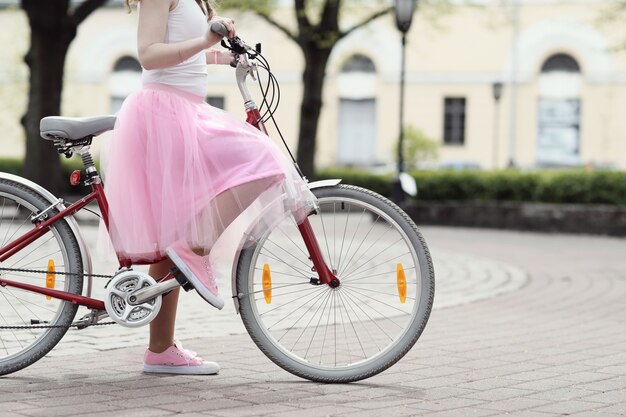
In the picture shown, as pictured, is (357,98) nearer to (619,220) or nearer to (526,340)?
(619,220)

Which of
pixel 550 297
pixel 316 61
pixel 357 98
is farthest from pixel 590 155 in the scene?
pixel 550 297

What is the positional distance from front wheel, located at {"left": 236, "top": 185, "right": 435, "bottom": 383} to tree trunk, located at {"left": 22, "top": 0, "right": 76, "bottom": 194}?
13.1 meters

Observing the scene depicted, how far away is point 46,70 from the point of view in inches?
685

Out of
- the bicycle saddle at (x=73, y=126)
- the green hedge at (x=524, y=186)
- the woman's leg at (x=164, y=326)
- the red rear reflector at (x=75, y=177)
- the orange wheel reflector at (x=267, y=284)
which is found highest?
the bicycle saddle at (x=73, y=126)

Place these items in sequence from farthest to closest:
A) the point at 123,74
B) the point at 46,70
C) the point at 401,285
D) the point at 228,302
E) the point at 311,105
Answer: the point at 123,74, the point at 311,105, the point at 46,70, the point at 228,302, the point at 401,285

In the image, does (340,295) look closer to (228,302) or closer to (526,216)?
(228,302)

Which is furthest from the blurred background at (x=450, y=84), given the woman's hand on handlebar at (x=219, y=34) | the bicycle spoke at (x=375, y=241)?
the woman's hand on handlebar at (x=219, y=34)

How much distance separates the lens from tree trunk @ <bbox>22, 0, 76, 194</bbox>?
17.2 metres

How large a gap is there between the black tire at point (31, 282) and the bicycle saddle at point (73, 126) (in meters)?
0.28

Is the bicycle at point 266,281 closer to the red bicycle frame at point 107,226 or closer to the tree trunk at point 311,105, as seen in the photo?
the red bicycle frame at point 107,226

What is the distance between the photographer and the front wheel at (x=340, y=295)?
4621mm

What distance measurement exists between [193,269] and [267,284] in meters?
0.32

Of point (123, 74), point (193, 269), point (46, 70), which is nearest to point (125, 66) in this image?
point (123, 74)

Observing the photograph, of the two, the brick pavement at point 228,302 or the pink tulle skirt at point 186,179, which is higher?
the pink tulle skirt at point 186,179
